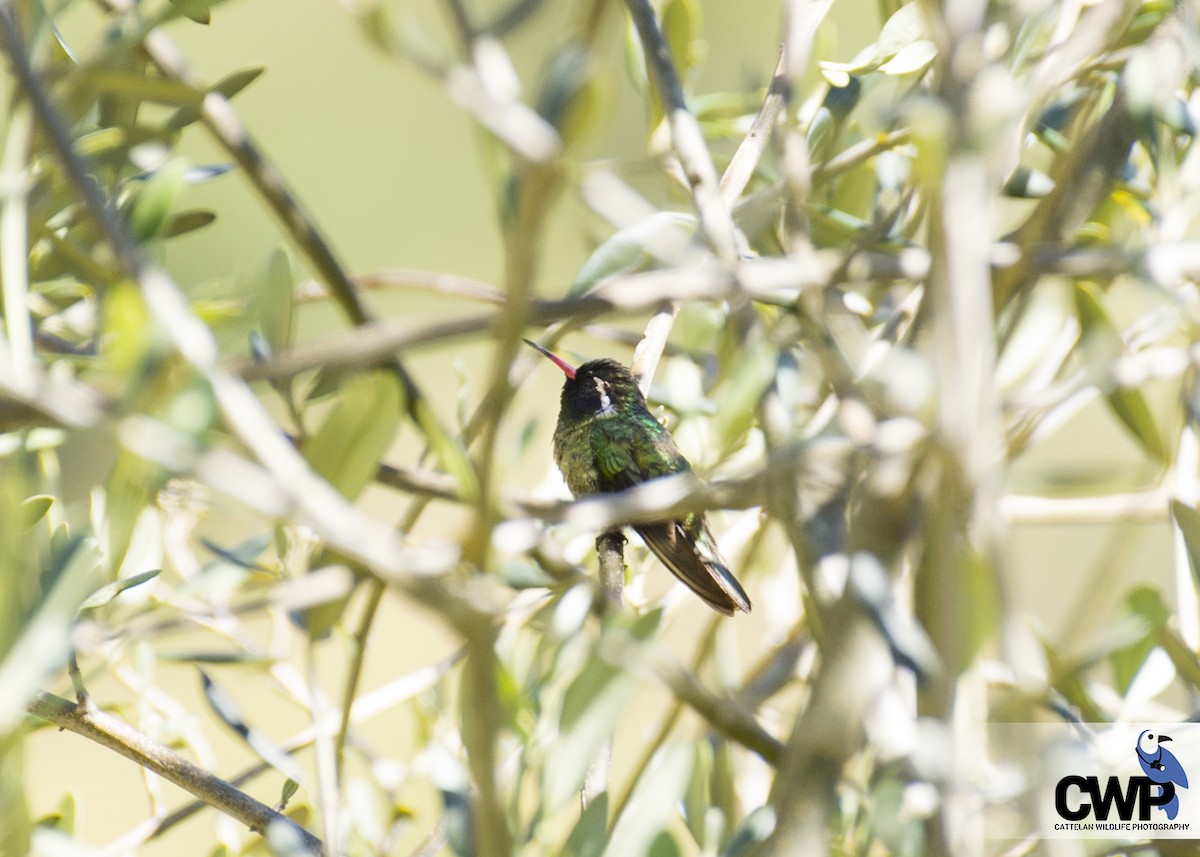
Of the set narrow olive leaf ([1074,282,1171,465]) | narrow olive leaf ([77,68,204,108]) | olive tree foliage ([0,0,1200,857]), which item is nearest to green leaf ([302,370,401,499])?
olive tree foliage ([0,0,1200,857])

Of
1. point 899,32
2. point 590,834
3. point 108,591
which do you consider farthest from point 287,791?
point 899,32

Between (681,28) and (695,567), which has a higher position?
(681,28)

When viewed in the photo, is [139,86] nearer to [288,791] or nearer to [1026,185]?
[288,791]

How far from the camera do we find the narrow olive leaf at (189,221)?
0.97 meters

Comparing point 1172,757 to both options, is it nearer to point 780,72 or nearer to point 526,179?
point 780,72

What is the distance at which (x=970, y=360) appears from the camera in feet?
1.50

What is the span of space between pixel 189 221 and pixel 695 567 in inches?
37.1

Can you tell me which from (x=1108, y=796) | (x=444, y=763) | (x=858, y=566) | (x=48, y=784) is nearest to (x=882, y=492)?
(x=858, y=566)

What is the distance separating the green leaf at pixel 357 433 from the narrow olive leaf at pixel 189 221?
485 mm

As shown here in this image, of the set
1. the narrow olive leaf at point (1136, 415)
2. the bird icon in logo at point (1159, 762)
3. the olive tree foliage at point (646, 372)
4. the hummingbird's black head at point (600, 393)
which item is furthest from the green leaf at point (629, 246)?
the hummingbird's black head at point (600, 393)

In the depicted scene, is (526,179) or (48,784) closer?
(526,179)

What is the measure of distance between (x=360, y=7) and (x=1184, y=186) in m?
0.91

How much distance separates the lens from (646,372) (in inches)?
48.6

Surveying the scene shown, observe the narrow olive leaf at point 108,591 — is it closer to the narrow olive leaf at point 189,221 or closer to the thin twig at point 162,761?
the thin twig at point 162,761
